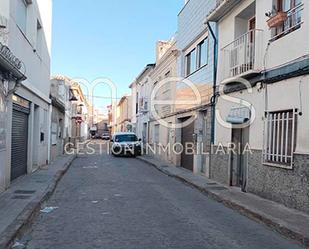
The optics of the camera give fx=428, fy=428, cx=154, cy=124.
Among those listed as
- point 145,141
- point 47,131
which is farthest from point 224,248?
point 145,141

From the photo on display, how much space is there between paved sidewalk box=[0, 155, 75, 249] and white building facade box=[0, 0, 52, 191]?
0.42 metres

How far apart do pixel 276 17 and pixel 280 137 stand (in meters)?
2.75

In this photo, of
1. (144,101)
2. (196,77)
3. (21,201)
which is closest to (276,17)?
(21,201)

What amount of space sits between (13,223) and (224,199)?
5.24 metres

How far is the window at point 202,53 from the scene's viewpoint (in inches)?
644

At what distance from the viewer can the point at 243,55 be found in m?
11.7

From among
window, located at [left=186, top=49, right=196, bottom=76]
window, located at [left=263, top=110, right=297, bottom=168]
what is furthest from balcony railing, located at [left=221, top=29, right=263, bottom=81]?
window, located at [left=186, top=49, right=196, bottom=76]

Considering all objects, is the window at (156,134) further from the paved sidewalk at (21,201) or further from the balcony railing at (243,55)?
the balcony railing at (243,55)

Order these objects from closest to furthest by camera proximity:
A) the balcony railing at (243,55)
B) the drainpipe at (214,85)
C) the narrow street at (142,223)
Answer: the narrow street at (142,223)
the balcony railing at (243,55)
the drainpipe at (214,85)

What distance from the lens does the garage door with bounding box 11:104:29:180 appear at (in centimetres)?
1231

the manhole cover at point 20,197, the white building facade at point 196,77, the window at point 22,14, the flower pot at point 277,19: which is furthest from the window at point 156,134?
the manhole cover at point 20,197

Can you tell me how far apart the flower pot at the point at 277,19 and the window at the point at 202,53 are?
19.3ft

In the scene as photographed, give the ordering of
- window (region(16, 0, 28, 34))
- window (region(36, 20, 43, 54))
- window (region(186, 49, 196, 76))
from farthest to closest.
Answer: window (region(186, 49, 196, 76))
window (region(36, 20, 43, 54))
window (region(16, 0, 28, 34))

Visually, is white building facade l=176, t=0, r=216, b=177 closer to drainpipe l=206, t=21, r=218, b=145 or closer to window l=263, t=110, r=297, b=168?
drainpipe l=206, t=21, r=218, b=145
